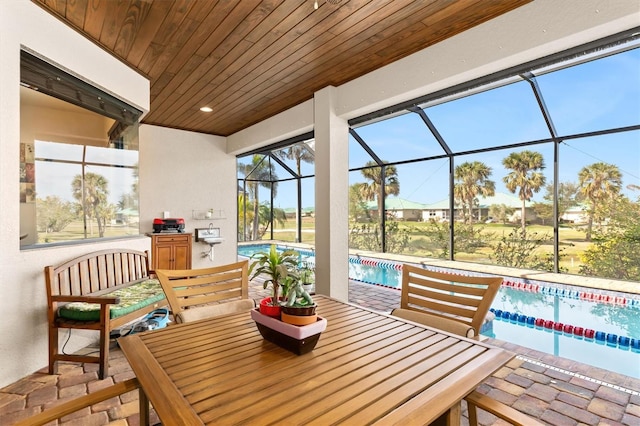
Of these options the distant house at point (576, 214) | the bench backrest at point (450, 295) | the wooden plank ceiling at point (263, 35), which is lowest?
the bench backrest at point (450, 295)

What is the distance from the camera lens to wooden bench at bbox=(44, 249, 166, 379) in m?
2.34

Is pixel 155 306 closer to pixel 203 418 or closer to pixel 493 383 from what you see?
pixel 203 418

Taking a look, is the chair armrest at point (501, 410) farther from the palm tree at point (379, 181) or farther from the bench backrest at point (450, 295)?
the palm tree at point (379, 181)

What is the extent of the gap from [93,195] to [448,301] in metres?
3.59

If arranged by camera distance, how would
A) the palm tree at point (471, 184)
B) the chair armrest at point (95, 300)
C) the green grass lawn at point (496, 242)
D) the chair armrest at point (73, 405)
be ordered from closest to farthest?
the chair armrest at point (73, 405) → the chair armrest at point (95, 300) → the green grass lawn at point (496, 242) → the palm tree at point (471, 184)

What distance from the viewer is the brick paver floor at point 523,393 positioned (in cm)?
186

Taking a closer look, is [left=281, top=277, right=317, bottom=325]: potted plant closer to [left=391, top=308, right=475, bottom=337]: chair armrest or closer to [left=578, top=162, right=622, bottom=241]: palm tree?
[left=391, top=308, right=475, bottom=337]: chair armrest

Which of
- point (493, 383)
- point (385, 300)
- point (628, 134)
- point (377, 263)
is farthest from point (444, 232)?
point (493, 383)

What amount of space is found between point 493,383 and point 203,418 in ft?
7.19

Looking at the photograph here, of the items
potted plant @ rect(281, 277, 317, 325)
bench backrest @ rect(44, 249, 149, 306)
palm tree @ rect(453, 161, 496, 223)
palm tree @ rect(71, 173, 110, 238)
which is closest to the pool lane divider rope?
palm tree @ rect(453, 161, 496, 223)

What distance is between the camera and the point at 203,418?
2.72ft

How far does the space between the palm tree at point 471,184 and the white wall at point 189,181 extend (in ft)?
14.6

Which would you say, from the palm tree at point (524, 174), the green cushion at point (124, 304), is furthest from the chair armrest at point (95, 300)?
the palm tree at point (524, 174)

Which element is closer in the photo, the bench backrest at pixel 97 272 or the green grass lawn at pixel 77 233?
the bench backrest at pixel 97 272
